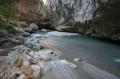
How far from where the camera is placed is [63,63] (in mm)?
8695

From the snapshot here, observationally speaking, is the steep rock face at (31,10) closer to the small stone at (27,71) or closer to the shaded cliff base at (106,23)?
the shaded cliff base at (106,23)

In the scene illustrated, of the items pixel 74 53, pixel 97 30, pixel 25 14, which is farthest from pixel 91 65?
pixel 25 14

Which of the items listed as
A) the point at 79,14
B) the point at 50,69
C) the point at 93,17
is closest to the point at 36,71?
the point at 50,69

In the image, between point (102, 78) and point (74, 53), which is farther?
point (74, 53)

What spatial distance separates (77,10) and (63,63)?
1086cm

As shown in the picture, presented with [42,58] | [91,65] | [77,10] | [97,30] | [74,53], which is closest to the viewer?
[91,65]

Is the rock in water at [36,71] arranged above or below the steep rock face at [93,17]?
below

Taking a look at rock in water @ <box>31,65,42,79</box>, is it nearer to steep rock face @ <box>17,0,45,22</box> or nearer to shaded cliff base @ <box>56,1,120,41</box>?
shaded cliff base @ <box>56,1,120,41</box>

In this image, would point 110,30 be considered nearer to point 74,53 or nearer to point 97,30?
point 97,30

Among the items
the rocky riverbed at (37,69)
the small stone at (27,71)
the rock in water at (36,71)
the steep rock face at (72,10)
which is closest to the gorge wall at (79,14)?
the steep rock face at (72,10)

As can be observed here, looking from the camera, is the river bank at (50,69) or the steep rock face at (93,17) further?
the steep rock face at (93,17)

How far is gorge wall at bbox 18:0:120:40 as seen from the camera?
14289 millimetres

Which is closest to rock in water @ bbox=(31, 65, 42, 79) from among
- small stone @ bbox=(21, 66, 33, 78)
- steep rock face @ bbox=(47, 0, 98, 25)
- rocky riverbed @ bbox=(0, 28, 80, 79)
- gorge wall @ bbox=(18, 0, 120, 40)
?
rocky riverbed @ bbox=(0, 28, 80, 79)

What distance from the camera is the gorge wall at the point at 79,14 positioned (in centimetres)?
1429
